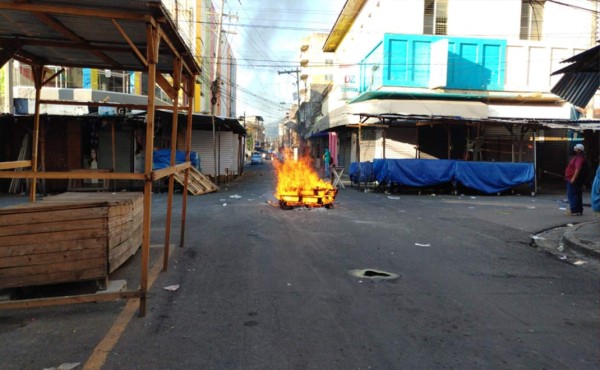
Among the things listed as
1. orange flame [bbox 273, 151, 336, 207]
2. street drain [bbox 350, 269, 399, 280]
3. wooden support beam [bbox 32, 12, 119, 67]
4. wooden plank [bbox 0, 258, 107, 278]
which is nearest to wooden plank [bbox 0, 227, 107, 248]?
wooden plank [bbox 0, 258, 107, 278]

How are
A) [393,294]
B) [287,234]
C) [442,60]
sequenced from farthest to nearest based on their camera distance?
[442,60] < [287,234] < [393,294]

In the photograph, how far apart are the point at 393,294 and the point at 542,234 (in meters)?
6.14

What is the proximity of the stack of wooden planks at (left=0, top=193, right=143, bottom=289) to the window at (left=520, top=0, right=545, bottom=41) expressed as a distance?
28.0 m

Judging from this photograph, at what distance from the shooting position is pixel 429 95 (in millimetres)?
24469

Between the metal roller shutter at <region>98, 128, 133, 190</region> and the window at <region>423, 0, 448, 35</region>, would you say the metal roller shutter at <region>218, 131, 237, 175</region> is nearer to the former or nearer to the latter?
the metal roller shutter at <region>98, 128, 133, 190</region>

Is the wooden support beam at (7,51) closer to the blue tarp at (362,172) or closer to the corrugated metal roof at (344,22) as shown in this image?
the blue tarp at (362,172)

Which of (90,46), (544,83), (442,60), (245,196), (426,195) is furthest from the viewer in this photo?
(544,83)

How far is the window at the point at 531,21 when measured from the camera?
86.5 ft

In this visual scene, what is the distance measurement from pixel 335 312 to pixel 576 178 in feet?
33.4

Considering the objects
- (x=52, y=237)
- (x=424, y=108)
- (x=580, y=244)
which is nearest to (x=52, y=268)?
(x=52, y=237)

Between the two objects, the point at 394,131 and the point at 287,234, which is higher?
the point at 394,131

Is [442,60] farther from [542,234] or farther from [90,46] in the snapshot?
[90,46]

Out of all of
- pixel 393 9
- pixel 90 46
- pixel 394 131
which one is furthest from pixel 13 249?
pixel 393 9

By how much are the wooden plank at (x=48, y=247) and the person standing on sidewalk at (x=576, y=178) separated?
1183 cm
